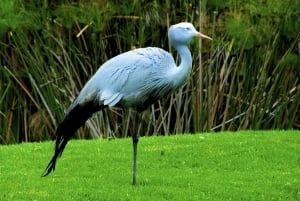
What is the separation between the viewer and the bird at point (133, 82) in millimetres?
7395

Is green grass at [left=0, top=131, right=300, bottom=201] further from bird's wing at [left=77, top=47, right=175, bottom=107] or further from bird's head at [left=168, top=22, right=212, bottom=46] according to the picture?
bird's head at [left=168, top=22, right=212, bottom=46]

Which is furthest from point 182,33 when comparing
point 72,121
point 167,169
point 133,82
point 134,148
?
point 167,169

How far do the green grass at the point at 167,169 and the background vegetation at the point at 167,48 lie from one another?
58.0 inches

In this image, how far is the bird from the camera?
7.39m

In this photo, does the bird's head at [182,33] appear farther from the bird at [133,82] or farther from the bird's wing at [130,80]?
the bird's wing at [130,80]

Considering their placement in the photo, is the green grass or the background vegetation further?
the background vegetation

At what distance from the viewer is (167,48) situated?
12414mm

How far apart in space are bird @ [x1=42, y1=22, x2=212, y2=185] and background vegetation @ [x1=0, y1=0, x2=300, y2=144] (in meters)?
4.00

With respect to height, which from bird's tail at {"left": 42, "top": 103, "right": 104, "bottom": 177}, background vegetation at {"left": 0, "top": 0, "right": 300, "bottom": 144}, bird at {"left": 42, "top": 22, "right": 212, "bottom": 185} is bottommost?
background vegetation at {"left": 0, "top": 0, "right": 300, "bottom": 144}

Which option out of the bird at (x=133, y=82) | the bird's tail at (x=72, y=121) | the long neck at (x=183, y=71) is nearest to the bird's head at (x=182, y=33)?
the bird at (x=133, y=82)

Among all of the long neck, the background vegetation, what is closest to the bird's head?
the long neck

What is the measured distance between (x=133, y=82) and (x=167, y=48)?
5062 mm

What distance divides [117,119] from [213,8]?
2123 millimetres

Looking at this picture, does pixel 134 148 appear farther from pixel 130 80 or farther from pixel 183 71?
pixel 183 71
